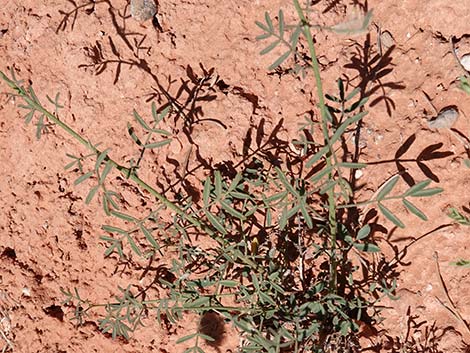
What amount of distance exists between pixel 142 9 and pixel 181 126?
2.33 ft

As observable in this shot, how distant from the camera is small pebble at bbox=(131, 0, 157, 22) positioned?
324 cm

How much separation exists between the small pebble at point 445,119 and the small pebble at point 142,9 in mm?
1655

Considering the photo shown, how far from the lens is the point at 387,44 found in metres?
3.00

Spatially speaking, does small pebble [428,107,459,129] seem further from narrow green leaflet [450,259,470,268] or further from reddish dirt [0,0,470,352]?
narrow green leaflet [450,259,470,268]

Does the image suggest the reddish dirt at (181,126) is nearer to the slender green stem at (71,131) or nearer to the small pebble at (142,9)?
the small pebble at (142,9)

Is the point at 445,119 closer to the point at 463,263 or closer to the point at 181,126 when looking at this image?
the point at 463,263

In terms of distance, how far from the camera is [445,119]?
2.84 meters

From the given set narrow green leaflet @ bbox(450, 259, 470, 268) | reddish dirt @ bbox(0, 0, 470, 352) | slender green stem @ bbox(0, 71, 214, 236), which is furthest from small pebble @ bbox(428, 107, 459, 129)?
slender green stem @ bbox(0, 71, 214, 236)

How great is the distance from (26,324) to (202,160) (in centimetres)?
163

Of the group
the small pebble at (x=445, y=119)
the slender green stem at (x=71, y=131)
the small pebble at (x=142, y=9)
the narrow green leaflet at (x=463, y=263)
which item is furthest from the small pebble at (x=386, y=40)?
the slender green stem at (x=71, y=131)

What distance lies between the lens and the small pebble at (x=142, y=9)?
3.24 meters

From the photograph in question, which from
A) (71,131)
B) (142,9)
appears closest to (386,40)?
(142,9)

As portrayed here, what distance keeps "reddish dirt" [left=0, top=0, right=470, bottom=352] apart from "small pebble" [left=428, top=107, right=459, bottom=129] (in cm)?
3

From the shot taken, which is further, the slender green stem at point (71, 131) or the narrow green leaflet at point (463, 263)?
the narrow green leaflet at point (463, 263)
